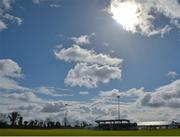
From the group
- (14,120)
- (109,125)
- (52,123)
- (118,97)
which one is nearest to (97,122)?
(109,125)

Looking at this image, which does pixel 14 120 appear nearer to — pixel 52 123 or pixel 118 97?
pixel 52 123

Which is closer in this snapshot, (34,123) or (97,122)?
(97,122)

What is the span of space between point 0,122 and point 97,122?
1778 inches

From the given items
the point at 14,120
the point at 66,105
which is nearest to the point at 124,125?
Answer: the point at 66,105

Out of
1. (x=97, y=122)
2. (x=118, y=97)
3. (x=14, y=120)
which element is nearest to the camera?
(x=118, y=97)

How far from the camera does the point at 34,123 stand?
194000 mm

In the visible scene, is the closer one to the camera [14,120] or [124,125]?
[124,125]

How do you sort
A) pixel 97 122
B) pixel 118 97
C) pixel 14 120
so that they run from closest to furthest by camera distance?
pixel 118 97
pixel 97 122
pixel 14 120

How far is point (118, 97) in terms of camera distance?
158m

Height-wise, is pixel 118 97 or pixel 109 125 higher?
pixel 118 97

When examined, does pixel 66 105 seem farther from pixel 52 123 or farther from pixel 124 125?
Result: pixel 124 125

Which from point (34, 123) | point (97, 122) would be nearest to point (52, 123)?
point (34, 123)

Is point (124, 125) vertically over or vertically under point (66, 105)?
under

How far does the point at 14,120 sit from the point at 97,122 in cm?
4929
